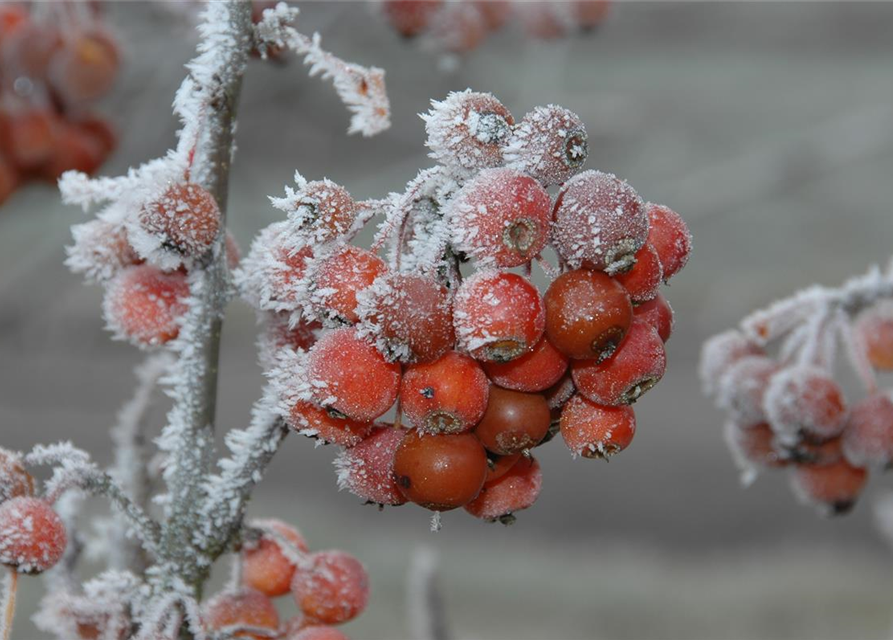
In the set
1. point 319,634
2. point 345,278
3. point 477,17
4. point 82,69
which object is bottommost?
point 319,634

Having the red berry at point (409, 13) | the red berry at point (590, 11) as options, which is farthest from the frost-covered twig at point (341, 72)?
the red berry at point (590, 11)

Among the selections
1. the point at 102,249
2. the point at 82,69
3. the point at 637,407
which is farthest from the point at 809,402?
the point at 637,407

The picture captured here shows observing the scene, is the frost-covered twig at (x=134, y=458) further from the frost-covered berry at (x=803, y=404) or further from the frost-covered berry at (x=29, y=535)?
the frost-covered berry at (x=803, y=404)

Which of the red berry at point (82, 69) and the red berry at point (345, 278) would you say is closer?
the red berry at point (345, 278)

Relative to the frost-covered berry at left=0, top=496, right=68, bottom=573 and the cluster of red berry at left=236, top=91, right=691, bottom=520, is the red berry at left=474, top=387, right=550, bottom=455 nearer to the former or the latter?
the cluster of red berry at left=236, top=91, right=691, bottom=520

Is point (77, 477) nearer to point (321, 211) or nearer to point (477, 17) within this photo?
point (321, 211)

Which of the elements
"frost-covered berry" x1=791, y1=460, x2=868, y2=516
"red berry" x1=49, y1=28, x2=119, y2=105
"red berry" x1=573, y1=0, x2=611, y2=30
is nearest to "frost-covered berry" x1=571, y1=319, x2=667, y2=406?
"frost-covered berry" x1=791, y1=460, x2=868, y2=516

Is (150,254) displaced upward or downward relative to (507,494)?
upward
